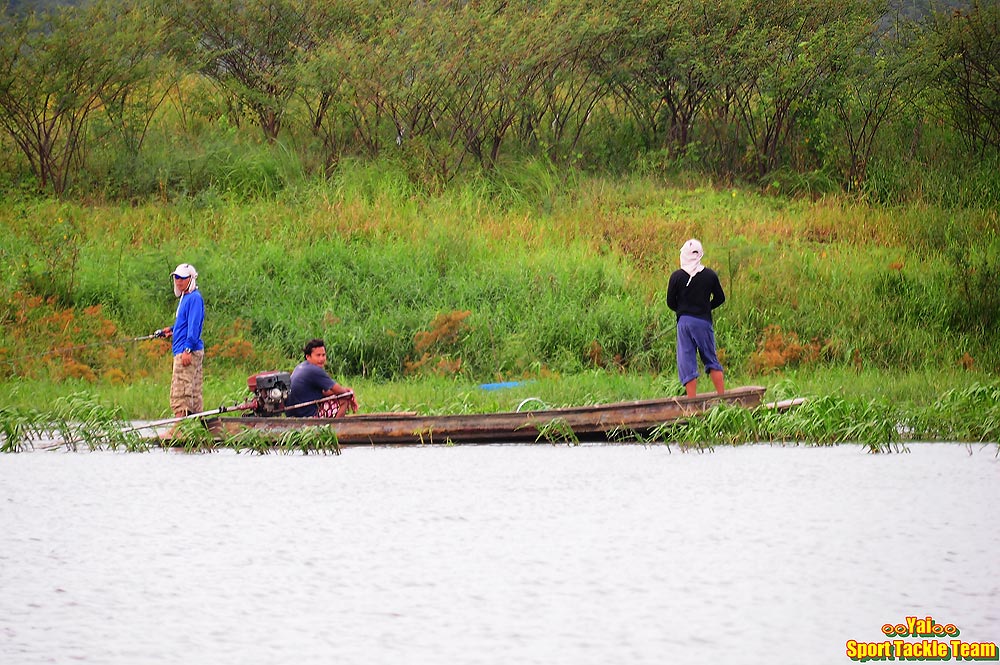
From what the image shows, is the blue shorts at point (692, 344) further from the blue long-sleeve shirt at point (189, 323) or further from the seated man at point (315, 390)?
the blue long-sleeve shirt at point (189, 323)

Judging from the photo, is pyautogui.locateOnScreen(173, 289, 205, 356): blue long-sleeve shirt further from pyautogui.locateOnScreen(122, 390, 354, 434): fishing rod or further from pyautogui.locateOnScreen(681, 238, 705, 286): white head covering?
pyautogui.locateOnScreen(681, 238, 705, 286): white head covering

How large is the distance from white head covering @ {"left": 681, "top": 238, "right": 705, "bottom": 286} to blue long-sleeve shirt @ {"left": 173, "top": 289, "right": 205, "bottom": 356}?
181 inches

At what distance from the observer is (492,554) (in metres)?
10.0

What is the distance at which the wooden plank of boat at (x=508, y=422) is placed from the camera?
13.3 m

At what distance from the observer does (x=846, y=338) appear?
739 inches

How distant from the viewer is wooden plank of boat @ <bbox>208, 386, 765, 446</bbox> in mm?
13305

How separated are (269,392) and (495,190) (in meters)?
10.8

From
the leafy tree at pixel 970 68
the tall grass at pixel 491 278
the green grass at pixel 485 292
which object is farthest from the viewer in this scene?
the leafy tree at pixel 970 68

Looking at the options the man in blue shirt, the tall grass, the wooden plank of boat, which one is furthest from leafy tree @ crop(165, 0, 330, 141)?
the wooden plank of boat

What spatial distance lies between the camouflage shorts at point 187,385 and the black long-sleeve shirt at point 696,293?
4.58 meters

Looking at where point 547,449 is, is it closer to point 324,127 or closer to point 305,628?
point 305,628

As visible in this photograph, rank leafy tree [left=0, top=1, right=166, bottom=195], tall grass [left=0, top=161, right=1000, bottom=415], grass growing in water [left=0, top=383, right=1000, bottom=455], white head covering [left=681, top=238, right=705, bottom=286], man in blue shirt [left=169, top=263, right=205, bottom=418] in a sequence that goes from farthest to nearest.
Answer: leafy tree [left=0, top=1, right=166, bottom=195], tall grass [left=0, top=161, right=1000, bottom=415], white head covering [left=681, top=238, right=705, bottom=286], grass growing in water [left=0, top=383, right=1000, bottom=455], man in blue shirt [left=169, top=263, right=205, bottom=418]

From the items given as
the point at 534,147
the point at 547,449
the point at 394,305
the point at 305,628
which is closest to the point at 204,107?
the point at 534,147

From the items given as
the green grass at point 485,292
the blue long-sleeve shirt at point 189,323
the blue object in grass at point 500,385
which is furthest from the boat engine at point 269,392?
the blue object in grass at point 500,385
